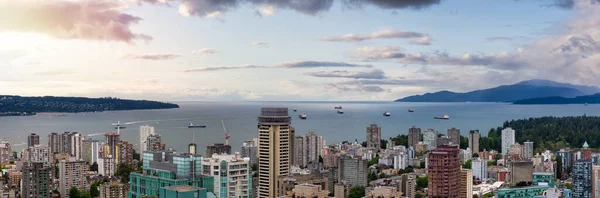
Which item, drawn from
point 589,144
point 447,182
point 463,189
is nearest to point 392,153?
point 589,144

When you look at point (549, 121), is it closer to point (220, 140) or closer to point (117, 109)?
point (220, 140)

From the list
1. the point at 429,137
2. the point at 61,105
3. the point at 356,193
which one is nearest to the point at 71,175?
the point at 356,193

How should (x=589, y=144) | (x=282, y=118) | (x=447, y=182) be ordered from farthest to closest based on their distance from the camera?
(x=589, y=144) → (x=282, y=118) → (x=447, y=182)

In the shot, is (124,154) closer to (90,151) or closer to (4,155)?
(90,151)

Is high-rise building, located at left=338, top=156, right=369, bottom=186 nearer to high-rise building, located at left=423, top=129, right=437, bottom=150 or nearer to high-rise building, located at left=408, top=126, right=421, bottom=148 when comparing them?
high-rise building, located at left=423, top=129, right=437, bottom=150

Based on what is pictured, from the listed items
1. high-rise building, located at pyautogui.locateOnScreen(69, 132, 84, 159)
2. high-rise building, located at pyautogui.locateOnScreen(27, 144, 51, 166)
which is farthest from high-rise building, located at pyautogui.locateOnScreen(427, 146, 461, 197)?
high-rise building, located at pyautogui.locateOnScreen(69, 132, 84, 159)

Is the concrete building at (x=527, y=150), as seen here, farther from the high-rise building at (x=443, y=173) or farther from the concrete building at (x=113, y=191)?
the concrete building at (x=113, y=191)

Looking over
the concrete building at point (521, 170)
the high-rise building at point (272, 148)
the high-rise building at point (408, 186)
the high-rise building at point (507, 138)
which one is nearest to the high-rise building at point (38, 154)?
the high-rise building at point (272, 148)
